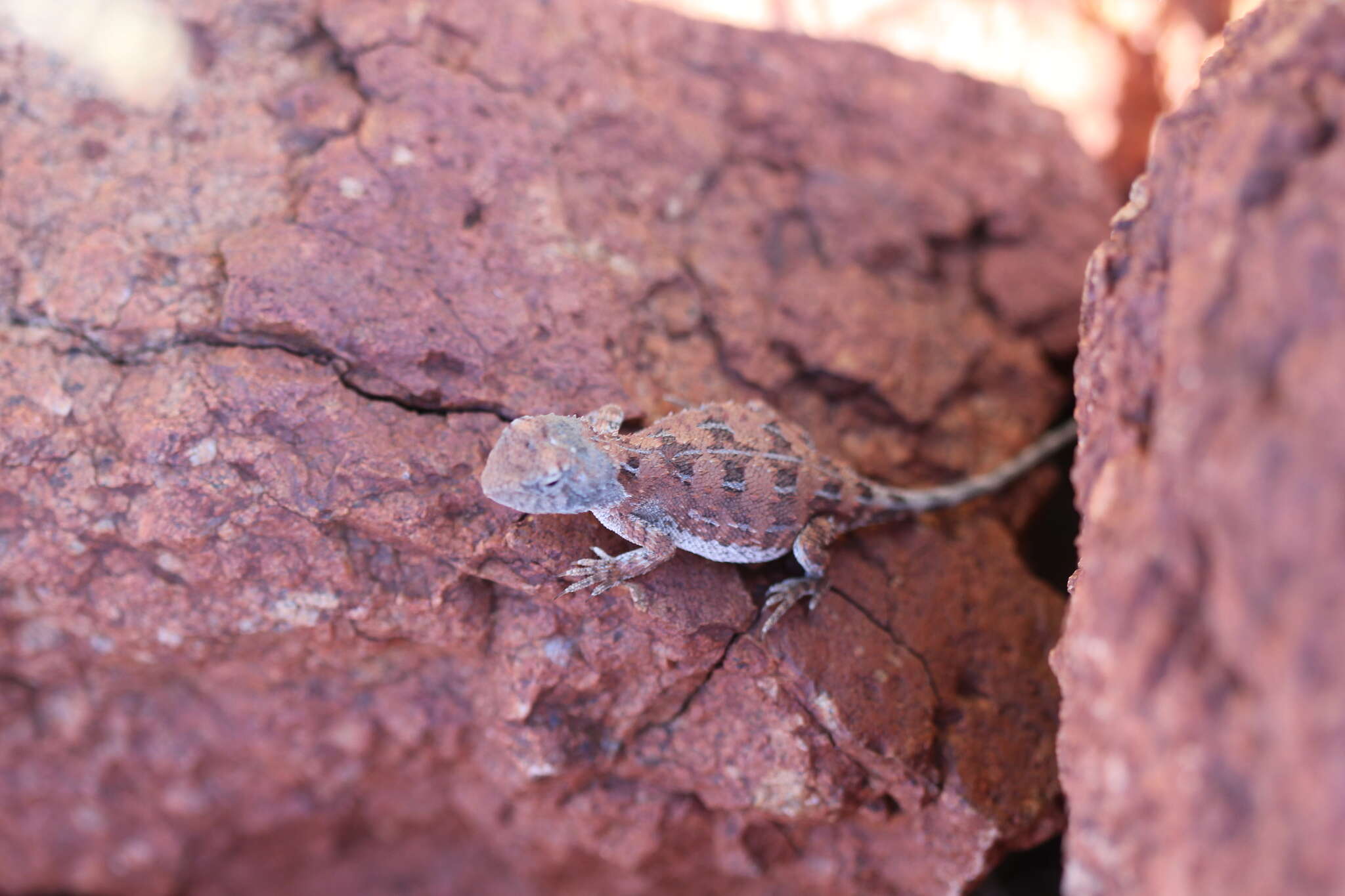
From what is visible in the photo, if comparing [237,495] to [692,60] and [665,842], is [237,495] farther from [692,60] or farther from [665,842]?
[692,60]

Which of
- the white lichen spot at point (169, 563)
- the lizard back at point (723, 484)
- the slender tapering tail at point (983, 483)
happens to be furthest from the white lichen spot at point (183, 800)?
the slender tapering tail at point (983, 483)

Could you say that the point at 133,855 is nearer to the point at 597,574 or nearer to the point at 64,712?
the point at 64,712

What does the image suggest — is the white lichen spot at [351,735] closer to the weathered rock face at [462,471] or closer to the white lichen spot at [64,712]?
the weathered rock face at [462,471]

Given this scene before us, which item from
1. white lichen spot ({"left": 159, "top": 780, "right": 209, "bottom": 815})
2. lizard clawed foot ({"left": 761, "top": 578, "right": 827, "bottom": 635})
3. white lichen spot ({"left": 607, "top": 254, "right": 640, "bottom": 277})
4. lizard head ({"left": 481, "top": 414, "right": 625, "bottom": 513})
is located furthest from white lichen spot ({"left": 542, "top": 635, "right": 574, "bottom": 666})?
white lichen spot ({"left": 159, "top": 780, "right": 209, "bottom": 815})

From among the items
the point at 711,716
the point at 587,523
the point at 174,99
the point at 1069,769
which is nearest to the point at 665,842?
the point at 711,716

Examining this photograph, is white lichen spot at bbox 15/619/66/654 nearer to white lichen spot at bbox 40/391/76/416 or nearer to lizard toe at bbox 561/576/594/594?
white lichen spot at bbox 40/391/76/416
